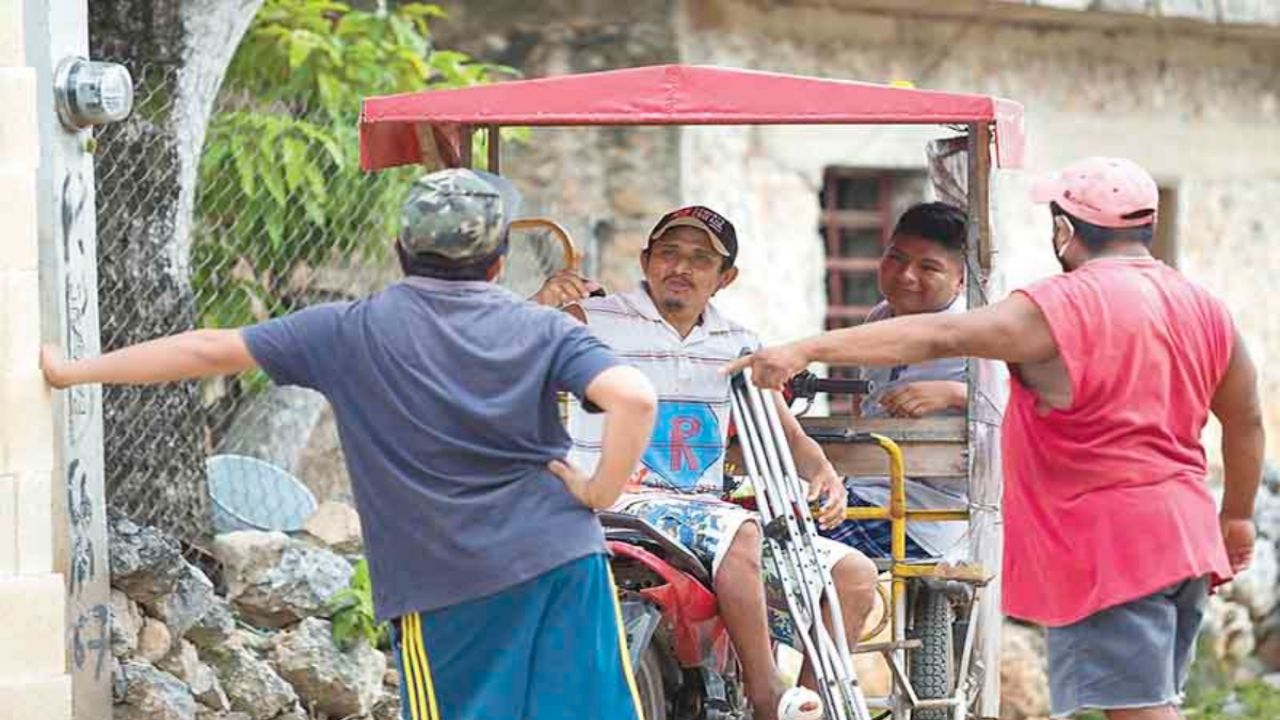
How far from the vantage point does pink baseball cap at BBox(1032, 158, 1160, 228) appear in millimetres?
6301

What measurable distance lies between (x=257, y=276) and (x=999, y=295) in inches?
142

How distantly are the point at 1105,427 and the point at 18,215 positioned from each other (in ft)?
8.86

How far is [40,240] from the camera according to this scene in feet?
21.5

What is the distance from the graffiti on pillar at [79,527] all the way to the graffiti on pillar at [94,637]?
3.7 inches

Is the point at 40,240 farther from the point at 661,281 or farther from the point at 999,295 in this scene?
the point at 999,295

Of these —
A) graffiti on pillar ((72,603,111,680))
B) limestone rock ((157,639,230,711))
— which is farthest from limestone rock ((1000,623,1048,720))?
graffiti on pillar ((72,603,111,680))

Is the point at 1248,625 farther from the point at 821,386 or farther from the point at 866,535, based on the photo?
the point at 821,386

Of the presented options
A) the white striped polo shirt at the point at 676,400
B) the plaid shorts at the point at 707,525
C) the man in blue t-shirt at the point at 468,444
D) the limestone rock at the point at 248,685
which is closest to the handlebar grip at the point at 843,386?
the white striped polo shirt at the point at 676,400

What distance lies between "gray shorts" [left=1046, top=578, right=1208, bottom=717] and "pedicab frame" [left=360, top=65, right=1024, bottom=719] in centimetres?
137

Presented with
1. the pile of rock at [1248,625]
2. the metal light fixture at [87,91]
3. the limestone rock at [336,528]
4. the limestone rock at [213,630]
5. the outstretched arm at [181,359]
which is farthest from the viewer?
the pile of rock at [1248,625]

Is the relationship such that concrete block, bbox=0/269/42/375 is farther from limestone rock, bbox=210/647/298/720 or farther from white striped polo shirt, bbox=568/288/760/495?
limestone rock, bbox=210/647/298/720

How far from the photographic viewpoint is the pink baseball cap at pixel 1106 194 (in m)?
6.30

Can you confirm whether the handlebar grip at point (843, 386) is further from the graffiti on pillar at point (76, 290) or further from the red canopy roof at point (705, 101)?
the graffiti on pillar at point (76, 290)

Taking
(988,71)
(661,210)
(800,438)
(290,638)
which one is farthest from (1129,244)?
(988,71)
